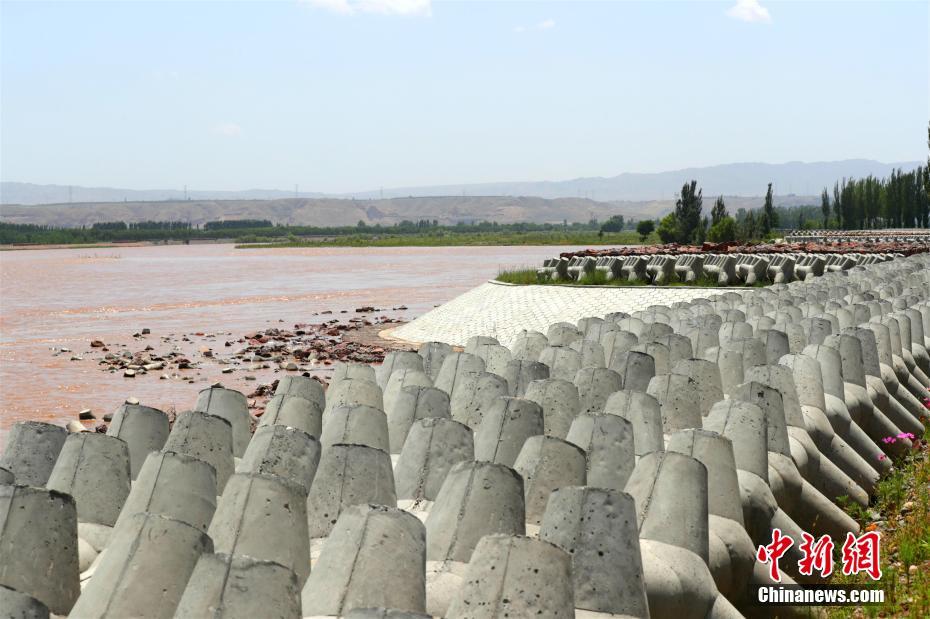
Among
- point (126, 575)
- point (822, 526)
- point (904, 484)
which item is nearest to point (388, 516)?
point (126, 575)

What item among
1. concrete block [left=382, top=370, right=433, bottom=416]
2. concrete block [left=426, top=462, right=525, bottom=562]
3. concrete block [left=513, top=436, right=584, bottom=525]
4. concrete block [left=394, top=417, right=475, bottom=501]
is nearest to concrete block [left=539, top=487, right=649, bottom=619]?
concrete block [left=426, top=462, right=525, bottom=562]

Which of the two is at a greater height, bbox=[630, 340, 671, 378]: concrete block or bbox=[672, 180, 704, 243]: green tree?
bbox=[672, 180, 704, 243]: green tree

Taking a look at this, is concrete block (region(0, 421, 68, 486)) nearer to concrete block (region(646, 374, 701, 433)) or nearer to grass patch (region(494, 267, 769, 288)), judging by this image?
concrete block (region(646, 374, 701, 433))

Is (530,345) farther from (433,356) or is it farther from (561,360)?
(561,360)

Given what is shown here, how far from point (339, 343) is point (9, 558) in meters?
17.1

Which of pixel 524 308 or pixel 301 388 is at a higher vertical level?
pixel 301 388

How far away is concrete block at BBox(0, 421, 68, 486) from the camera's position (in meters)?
5.49

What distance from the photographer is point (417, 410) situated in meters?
6.22

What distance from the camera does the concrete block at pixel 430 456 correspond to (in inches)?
201

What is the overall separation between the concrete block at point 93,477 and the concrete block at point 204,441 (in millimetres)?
416

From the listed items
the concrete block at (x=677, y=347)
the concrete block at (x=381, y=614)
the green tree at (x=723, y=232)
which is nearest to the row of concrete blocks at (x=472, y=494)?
the concrete block at (x=381, y=614)

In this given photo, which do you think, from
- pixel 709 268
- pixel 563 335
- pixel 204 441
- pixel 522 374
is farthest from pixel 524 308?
pixel 204 441

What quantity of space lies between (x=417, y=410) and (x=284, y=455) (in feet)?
4.38

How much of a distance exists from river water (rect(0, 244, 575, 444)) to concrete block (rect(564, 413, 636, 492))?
926cm
